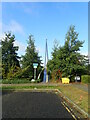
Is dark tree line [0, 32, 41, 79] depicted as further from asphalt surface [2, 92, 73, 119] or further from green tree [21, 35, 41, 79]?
asphalt surface [2, 92, 73, 119]

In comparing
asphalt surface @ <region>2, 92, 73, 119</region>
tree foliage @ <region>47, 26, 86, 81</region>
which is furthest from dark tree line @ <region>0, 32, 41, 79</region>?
asphalt surface @ <region>2, 92, 73, 119</region>

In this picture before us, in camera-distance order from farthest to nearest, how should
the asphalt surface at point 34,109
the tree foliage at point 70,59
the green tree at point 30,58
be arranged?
the green tree at point 30,58, the tree foliage at point 70,59, the asphalt surface at point 34,109

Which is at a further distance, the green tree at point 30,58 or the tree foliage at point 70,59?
the green tree at point 30,58

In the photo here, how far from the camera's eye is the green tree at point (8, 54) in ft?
102

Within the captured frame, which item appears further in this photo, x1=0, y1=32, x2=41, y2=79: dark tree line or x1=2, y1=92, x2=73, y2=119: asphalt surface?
x1=0, y1=32, x2=41, y2=79: dark tree line

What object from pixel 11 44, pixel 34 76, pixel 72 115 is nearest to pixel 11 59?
pixel 11 44

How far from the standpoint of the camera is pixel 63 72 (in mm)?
29234

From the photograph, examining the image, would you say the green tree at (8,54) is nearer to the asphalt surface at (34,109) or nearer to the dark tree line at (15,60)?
the dark tree line at (15,60)

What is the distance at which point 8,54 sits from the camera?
32.3 metres

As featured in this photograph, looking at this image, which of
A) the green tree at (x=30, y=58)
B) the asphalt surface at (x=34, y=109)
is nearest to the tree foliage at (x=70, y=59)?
the green tree at (x=30, y=58)

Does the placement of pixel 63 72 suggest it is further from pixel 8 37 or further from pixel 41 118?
pixel 41 118

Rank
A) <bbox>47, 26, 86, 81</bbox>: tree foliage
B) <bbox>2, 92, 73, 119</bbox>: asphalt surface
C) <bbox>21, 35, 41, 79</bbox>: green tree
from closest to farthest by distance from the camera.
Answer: <bbox>2, 92, 73, 119</bbox>: asphalt surface < <bbox>47, 26, 86, 81</bbox>: tree foliage < <bbox>21, 35, 41, 79</bbox>: green tree

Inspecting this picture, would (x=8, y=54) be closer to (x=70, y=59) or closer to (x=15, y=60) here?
(x=15, y=60)

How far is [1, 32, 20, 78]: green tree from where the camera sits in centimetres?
3107
